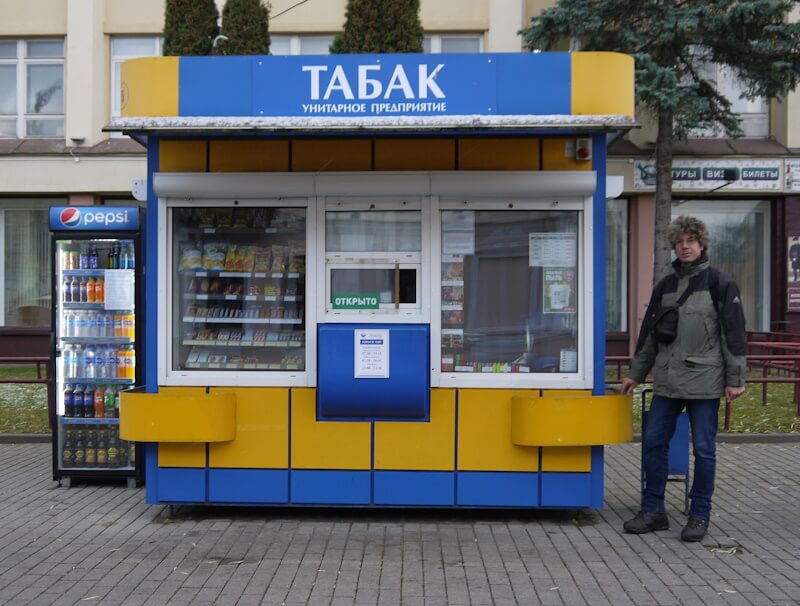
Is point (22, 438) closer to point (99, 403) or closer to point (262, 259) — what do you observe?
point (99, 403)

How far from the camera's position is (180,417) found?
6.03 metres

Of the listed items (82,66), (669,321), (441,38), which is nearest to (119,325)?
(669,321)

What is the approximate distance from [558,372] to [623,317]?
12.1 metres

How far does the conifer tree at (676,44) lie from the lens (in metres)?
13.7

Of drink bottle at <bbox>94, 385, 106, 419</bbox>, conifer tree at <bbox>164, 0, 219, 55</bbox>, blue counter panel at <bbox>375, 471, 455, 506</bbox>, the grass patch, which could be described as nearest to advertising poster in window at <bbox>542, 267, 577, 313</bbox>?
blue counter panel at <bbox>375, 471, 455, 506</bbox>

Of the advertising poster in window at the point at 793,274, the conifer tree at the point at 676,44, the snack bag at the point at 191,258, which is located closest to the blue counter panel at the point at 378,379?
the snack bag at the point at 191,258

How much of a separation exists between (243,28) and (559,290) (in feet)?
37.7

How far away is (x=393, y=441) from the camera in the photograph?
6.13 m

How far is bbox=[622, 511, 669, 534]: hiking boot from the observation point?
19.6 ft

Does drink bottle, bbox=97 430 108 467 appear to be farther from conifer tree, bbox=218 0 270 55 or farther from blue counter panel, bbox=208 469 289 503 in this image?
conifer tree, bbox=218 0 270 55

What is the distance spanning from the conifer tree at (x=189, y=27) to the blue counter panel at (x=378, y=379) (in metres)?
11.5

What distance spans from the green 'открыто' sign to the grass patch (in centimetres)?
536

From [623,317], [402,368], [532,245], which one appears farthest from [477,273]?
[623,317]

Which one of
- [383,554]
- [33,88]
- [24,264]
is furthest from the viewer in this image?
[24,264]
